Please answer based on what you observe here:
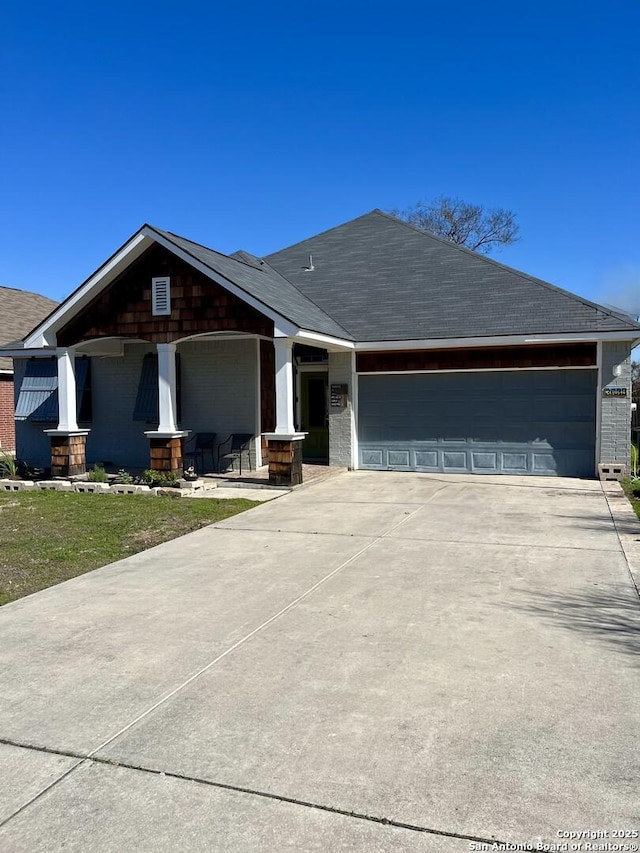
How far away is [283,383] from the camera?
12.0 metres

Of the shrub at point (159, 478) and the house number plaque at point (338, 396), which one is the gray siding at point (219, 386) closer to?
the house number plaque at point (338, 396)

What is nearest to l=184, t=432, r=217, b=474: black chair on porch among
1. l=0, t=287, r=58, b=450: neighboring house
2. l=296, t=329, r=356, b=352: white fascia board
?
l=296, t=329, r=356, b=352: white fascia board

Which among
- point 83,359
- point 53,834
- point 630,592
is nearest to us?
point 53,834

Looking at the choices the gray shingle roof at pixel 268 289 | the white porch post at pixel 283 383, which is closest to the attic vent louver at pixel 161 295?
the gray shingle roof at pixel 268 289

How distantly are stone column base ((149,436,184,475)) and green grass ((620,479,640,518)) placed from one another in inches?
323

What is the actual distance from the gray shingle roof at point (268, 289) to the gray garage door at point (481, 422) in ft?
6.32

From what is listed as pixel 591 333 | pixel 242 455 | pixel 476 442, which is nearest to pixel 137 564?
pixel 242 455

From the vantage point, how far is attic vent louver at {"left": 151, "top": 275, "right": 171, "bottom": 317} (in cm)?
1291

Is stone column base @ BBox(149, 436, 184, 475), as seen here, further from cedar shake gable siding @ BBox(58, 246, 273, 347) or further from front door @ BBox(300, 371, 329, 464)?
front door @ BBox(300, 371, 329, 464)

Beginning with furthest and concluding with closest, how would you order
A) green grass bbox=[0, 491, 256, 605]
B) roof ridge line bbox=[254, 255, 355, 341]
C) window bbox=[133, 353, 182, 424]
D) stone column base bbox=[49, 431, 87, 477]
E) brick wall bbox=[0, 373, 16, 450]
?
brick wall bbox=[0, 373, 16, 450], window bbox=[133, 353, 182, 424], roof ridge line bbox=[254, 255, 355, 341], stone column base bbox=[49, 431, 87, 477], green grass bbox=[0, 491, 256, 605]

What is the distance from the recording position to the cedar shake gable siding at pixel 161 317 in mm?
12391

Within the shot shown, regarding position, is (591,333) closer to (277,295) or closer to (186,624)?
(277,295)

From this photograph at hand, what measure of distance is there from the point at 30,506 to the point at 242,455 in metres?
4.83

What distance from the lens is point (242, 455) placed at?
14.6m
